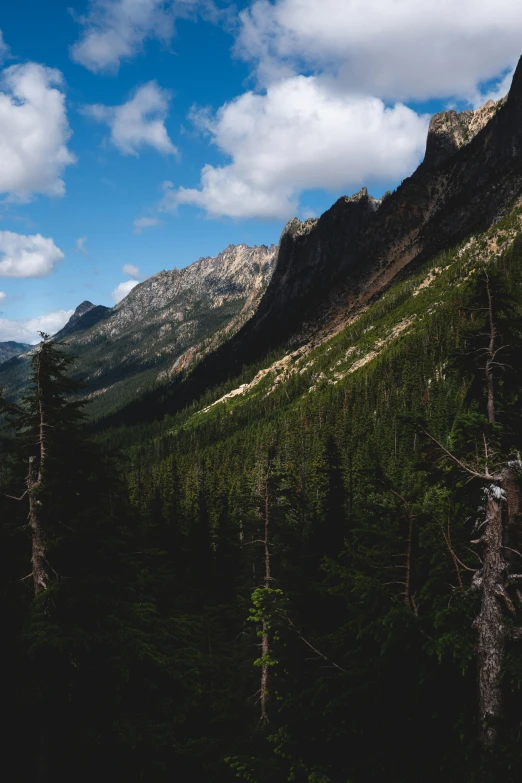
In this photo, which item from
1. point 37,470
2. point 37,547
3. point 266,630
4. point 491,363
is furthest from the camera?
point 266,630

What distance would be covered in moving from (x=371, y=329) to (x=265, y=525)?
179 meters

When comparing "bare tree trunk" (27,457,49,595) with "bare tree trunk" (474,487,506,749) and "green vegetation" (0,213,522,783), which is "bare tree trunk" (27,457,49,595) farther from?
"bare tree trunk" (474,487,506,749)

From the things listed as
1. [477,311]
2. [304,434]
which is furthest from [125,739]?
[304,434]

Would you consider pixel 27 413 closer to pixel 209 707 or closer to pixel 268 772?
pixel 268 772

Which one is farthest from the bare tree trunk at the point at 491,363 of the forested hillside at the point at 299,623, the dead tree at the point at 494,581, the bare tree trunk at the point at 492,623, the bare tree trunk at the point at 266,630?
the bare tree trunk at the point at 266,630

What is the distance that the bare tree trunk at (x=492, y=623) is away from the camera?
18.8 ft

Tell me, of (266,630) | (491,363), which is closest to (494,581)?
(491,363)

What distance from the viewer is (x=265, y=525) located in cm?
2009

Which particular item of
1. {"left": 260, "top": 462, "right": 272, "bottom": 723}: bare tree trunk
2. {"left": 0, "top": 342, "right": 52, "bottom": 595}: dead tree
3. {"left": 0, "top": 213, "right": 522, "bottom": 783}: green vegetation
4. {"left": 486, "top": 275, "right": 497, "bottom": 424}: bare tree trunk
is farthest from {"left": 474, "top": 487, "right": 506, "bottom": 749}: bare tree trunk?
{"left": 260, "top": 462, "right": 272, "bottom": 723}: bare tree trunk

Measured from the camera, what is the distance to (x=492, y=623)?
588 centimetres

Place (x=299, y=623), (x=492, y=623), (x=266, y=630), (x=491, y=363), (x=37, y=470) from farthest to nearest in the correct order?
(x=266, y=630), (x=37, y=470), (x=491, y=363), (x=299, y=623), (x=492, y=623)

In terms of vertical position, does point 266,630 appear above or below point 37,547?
below

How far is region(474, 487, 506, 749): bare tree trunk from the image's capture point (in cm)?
573

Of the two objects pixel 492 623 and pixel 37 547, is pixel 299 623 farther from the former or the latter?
pixel 37 547
